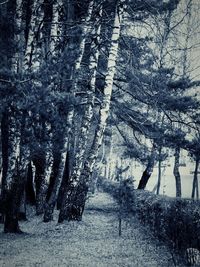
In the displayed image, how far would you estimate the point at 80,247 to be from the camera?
317 inches

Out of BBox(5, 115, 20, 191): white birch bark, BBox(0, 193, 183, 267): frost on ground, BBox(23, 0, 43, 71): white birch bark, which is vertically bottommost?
BBox(0, 193, 183, 267): frost on ground

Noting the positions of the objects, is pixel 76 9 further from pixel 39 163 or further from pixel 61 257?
pixel 61 257

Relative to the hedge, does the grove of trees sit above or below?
above

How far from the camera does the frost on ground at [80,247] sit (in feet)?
22.8

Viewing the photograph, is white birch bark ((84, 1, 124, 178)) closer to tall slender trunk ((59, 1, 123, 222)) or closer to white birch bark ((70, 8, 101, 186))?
tall slender trunk ((59, 1, 123, 222))

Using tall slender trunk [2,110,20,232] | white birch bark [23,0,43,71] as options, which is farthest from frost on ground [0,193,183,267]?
white birch bark [23,0,43,71]

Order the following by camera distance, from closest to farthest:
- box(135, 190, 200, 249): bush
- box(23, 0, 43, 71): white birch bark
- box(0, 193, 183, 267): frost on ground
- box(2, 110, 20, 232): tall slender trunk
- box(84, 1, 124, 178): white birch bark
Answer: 1. box(135, 190, 200, 249): bush
2. box(0, 193, 183, 267): frost on ground
3. box(2, 110, 20, 232): tall slender trunk
4. box(23, 0, 43, 71): white birch bark
5. box(84, 1, 124, 178): white birch bark

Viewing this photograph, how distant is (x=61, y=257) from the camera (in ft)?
23.6

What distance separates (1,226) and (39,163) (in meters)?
5.03

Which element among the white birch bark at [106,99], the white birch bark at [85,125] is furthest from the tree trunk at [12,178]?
the white birch bark at [106,99]

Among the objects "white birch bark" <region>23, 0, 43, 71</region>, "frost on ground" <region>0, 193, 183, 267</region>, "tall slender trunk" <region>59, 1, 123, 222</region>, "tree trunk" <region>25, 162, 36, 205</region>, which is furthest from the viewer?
"tree trunk" <region>25, 162, 36, 205</region>

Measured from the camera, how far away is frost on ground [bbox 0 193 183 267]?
22.8ft

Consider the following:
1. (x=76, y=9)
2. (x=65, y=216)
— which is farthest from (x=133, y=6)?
(x=65, y=216)

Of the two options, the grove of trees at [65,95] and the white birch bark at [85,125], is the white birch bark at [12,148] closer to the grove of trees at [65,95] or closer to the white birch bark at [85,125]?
the grove of trees at [65,95]
